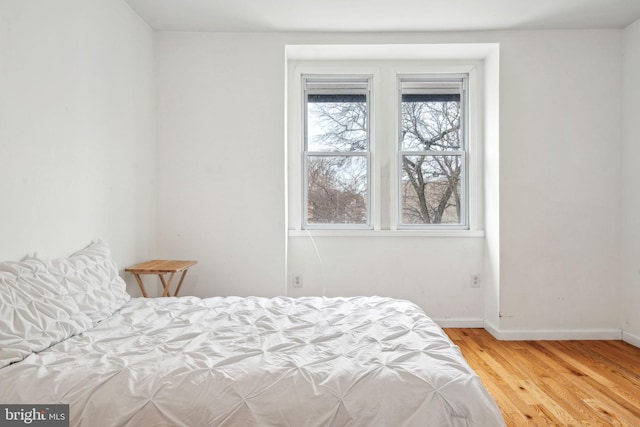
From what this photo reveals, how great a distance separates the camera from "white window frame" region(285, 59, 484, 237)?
372 centimetres

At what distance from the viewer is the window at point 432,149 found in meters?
3.82

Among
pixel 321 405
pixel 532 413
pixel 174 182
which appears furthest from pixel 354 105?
pixel 321 405

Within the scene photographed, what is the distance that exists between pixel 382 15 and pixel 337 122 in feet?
3.43

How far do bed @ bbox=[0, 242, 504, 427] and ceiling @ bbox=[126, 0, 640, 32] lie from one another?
2.09 meters

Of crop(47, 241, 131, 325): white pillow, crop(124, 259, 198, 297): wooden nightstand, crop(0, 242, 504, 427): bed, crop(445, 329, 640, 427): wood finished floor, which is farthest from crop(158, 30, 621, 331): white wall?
crop(0, 242, 504, 427): bed

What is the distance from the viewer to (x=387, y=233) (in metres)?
3.68

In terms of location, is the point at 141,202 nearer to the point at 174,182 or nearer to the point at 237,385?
the point at 174,182

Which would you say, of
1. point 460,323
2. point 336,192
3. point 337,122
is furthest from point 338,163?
point 460,323

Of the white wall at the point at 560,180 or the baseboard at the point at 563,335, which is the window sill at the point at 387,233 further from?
the baseboard at the point at 563,335

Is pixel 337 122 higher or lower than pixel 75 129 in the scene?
higher

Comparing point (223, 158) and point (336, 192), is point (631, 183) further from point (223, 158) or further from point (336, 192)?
point (223, 158)

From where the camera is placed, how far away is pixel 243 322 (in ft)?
6.64

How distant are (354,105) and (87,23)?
7.34ft

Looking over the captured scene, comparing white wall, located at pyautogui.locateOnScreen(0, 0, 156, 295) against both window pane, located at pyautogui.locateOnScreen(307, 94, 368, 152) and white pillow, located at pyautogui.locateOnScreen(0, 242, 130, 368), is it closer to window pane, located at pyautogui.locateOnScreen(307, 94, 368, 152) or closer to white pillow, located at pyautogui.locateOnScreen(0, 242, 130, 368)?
white pillow, located at pyautogui.locateOnScreen(0, 242, 130, 368)
